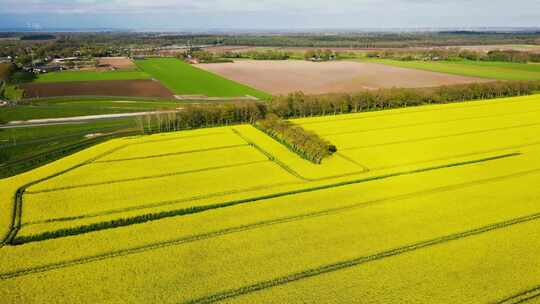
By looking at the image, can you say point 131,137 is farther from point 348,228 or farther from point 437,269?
point 437,269

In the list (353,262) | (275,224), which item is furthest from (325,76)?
(353,262)

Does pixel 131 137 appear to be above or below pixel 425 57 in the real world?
below

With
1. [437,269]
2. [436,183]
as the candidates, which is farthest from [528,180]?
[437,269]

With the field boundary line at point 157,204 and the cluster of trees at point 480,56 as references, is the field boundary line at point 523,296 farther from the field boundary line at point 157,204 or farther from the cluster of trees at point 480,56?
the cluster of trees at point 480,56

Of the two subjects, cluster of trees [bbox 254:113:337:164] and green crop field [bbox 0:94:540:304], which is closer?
green crop field [bbox 0:94:540:304]

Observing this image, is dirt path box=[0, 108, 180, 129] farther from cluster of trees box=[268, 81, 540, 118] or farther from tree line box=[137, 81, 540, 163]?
cluster of trees box=[268, 81, 540, 118]

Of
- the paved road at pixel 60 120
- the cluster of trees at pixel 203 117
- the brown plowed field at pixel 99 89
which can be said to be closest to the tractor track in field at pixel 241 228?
the cluster of trees at pixel 203 117

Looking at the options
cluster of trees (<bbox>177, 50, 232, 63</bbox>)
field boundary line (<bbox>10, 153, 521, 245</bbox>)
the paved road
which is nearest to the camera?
field boundary line (<bbox>10, 153, 521, 245</bbox>)

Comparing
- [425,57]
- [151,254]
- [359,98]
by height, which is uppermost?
[425,57]

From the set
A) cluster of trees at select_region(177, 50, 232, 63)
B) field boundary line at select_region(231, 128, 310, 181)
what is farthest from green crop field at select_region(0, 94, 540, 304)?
cluster of trees at select_region(177, 50, 232, 63)
